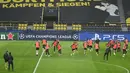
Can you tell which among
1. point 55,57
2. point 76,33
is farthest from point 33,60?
point 76,33

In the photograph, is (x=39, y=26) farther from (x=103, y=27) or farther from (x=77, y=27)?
(x=103, y=27)

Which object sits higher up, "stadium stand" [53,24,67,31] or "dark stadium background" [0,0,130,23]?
"dark stadium background" [0,0,130,23]

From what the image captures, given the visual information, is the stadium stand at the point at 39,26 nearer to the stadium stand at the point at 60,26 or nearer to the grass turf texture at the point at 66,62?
the stadium stand at the point at 60,26

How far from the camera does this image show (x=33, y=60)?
43719mm

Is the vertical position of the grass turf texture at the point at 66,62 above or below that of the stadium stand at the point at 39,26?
below

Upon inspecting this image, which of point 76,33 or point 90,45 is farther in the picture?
point 76,33

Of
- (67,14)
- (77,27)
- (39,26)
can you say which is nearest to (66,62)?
(77,27)

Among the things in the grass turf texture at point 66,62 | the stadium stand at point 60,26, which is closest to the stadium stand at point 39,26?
the stadium stand at point 60,26

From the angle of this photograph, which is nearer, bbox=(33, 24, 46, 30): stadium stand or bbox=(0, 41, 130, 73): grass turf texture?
bbox=(0, 41, 130, 73): grass turf texture

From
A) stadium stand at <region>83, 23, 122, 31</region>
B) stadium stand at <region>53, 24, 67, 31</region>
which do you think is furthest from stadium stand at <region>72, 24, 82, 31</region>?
stadium stand at <region>53, 24, 67, 31</region>

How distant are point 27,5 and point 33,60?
38446mm

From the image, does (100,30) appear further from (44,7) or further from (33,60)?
(33,60)

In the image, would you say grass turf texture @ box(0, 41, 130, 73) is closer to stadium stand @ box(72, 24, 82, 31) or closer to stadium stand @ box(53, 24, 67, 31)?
stadium stand @ box(72, 24, 82, 31)

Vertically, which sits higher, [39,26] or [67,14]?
[67,14]
